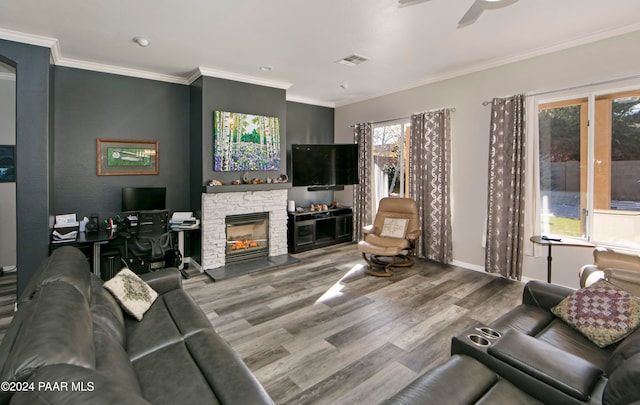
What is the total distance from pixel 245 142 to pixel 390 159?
260cm

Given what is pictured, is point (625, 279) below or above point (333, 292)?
above

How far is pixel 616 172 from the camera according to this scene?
351cm

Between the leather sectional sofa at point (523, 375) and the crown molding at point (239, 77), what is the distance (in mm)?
4327

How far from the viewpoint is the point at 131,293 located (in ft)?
7.62

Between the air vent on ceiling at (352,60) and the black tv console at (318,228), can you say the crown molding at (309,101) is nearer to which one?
the air vent on ceiling at (352,60)

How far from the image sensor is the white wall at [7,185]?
14.3ft

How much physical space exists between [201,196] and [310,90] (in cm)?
265

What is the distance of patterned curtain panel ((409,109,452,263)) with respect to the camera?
4816 mm

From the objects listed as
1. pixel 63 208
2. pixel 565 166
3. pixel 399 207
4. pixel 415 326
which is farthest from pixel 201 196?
pixel 565 166

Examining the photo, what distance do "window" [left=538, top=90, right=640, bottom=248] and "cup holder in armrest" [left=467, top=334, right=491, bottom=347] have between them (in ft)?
9.38

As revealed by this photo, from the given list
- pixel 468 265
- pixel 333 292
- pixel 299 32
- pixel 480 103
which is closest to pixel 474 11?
pixel 299 32

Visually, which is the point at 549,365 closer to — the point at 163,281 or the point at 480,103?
the point at 163,281

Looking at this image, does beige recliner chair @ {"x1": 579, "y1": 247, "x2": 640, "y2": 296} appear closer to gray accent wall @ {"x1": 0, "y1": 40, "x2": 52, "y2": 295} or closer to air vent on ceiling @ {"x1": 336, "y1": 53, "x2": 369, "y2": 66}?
air vent on ceiling @ {"x1": 336, "y1": 53, "x2": 369, "y2": 66}

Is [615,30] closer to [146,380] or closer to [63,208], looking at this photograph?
[146,380]
